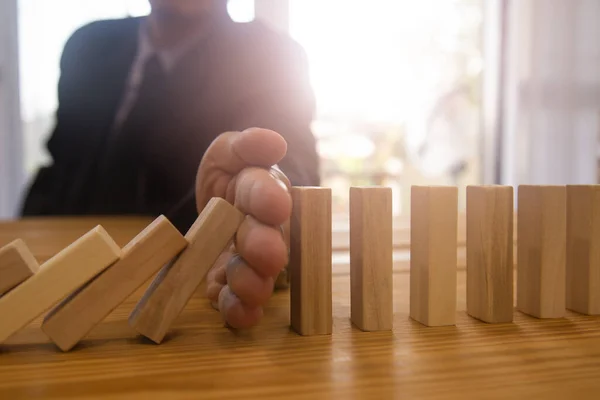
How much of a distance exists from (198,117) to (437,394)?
1284 millimetres

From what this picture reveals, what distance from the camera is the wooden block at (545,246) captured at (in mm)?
513

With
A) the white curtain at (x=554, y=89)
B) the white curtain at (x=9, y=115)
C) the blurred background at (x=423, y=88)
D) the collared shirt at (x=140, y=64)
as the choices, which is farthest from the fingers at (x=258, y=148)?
the white curtain at (x=554, y=89)

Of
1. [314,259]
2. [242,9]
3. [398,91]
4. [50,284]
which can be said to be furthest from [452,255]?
[398,91]

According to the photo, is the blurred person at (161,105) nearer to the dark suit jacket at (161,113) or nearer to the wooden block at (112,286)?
the dark suit jacket at (161,113)

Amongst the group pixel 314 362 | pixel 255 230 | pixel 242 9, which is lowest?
pixel 314 362

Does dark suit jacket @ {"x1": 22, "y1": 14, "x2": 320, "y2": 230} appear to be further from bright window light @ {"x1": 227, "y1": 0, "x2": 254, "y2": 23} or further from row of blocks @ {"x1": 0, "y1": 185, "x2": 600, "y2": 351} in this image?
row of blocks @ {"x1": 0, "y1": 185, "x2": 600, "y2": 351}

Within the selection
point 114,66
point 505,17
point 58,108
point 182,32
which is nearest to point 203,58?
point 182,32

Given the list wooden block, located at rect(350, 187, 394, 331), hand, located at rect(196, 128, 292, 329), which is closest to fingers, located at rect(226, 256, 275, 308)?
hand, located at rect(196, 128, 292, 329)

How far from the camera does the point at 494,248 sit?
51 centimetres

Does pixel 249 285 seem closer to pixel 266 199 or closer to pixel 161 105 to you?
pixel 266 199

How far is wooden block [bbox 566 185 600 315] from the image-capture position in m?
0.53

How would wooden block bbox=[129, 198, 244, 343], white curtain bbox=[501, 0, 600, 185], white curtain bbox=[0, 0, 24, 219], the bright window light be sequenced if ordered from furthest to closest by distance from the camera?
white curtain bbox=[501, 0, 600, 185], white curtain bbox=[0, 0, 24, 219], the bright window light, wooden block bbox=[129, 198, 244, 343]

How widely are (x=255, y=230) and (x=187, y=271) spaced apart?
0.26 feet

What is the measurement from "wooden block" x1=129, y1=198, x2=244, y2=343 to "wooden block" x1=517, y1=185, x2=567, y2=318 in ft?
1.02
